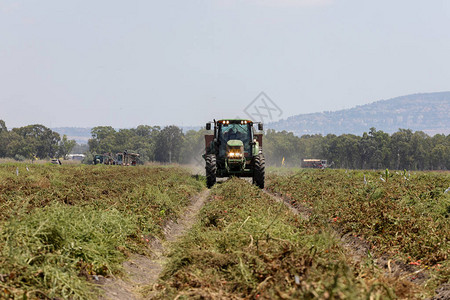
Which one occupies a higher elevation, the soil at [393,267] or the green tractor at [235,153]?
the green tractor at [235,153]

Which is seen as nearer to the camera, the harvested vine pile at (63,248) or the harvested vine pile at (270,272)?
the harvested vine pile at (270,272)

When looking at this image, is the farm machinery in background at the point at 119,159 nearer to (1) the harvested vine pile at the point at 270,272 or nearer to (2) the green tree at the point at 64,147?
(1) the harvested vine pile at the point at 270,272

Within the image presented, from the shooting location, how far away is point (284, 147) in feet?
494

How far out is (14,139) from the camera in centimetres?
13450

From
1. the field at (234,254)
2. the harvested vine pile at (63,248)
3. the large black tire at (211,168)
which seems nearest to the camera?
the field at (234,254)

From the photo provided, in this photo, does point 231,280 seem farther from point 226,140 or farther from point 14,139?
point 14,139

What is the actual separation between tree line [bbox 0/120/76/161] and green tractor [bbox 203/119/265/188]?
116m

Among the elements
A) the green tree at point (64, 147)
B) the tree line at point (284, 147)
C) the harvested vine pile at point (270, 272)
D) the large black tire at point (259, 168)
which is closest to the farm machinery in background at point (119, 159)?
the tree line at point (284, 147)

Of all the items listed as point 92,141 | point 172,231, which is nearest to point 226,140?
point 172,231

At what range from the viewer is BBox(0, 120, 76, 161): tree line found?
12988 cm

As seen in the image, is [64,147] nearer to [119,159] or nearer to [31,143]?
[31,143]

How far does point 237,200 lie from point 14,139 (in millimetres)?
137384

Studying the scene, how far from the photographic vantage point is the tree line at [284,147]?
11250cm

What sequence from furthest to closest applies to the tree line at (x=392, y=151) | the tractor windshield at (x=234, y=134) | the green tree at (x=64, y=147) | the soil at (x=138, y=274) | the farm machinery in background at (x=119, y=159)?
1. the green tree at (x=64, y=147)
2. the tree line at (x=392, y=151)
3. the farm machinery in background at (x=119, y=159)
4. the tractor windshield at (x=234, y=134)
5. the soil at (x=138, y=274)
